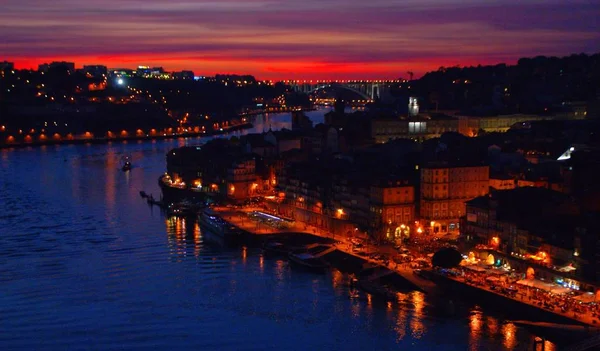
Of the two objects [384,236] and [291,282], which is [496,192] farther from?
[291,282]

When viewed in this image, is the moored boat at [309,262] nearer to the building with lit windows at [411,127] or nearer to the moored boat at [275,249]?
the moored boat at [275,249]

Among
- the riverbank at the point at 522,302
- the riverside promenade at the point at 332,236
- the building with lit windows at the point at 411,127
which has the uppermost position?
the building with lit windows at the point at 411,127

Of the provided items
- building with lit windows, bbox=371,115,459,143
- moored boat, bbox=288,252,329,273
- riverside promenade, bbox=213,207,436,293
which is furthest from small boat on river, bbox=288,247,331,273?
building with lit windows, bbox=371,115,459,143

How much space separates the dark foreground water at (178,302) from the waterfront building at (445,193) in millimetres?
2300

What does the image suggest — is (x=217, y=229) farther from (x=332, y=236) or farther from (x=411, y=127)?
(x=411, y=127)

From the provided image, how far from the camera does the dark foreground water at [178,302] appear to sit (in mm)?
8680

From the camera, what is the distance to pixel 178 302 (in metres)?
9.97

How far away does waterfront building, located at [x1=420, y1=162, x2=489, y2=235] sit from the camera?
13125mm

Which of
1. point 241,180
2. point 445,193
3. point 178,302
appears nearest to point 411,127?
point 241,180

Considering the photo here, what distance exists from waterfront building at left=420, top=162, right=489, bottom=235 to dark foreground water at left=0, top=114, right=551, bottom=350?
2.30 m

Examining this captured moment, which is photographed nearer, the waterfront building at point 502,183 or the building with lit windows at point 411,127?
the waterfront building at point 502,183

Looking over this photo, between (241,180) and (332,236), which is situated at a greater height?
(241,180)

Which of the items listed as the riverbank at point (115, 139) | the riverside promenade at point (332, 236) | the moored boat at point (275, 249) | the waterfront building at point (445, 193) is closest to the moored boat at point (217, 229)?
the riverside promenade at point (332, 236)

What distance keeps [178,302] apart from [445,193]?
16.0ft
